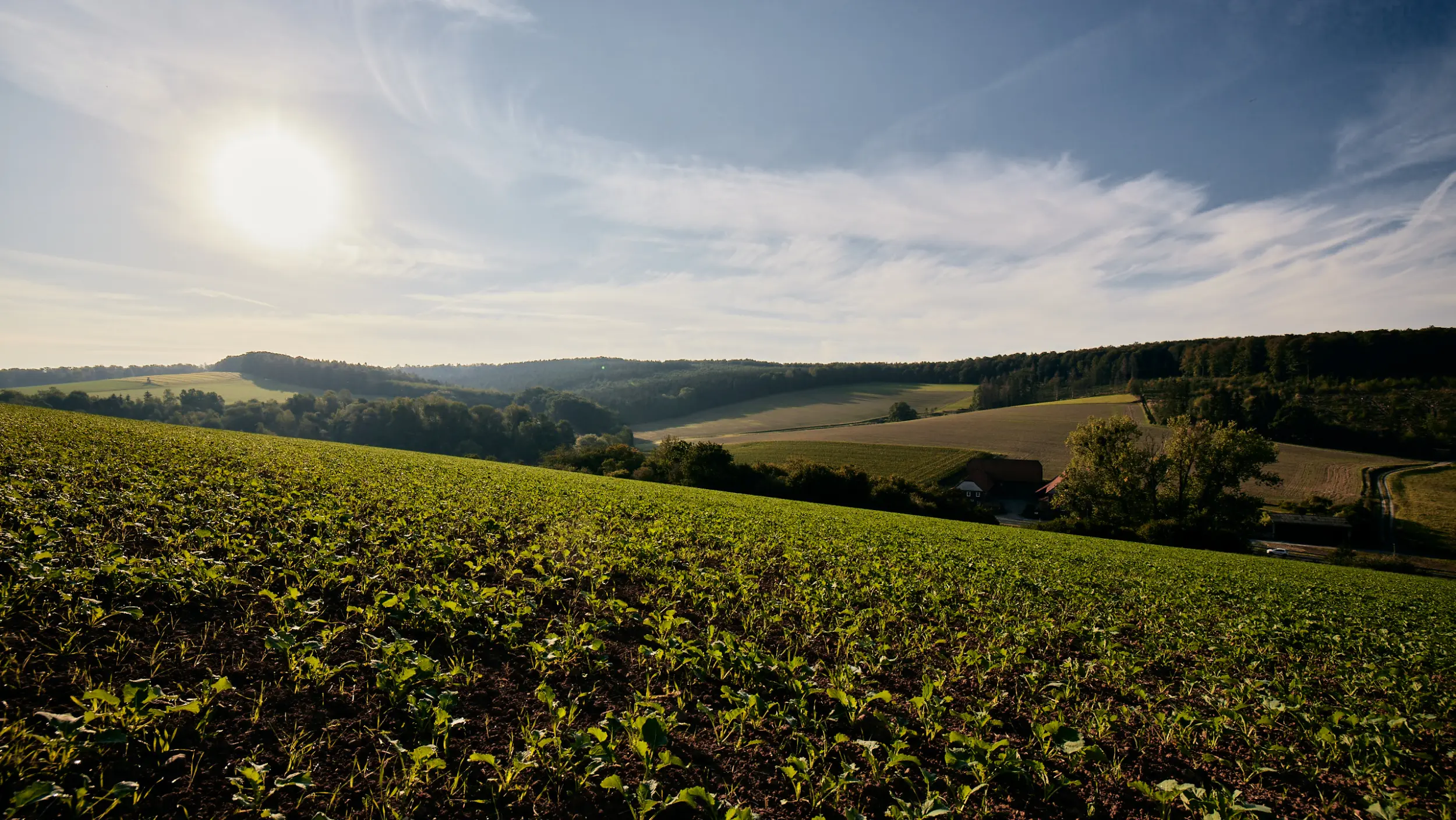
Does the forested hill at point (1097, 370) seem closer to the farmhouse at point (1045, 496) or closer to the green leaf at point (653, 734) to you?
the farmhouse at point (1045, 496)

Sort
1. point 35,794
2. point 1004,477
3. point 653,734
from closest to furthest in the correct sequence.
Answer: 1. point 35,794
2. point 653,734
3. point 1004,477

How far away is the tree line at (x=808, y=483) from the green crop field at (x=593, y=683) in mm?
40054

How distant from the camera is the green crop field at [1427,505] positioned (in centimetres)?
4994

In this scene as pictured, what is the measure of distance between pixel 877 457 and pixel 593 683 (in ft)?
244

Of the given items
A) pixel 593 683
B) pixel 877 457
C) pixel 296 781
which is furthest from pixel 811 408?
pixel 296 781

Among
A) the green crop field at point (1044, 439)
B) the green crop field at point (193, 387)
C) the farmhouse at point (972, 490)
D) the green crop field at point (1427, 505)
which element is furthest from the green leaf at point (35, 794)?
the green crop field at point (193, 387)

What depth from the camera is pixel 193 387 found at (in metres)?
123

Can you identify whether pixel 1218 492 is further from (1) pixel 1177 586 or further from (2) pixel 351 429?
(2) pixel 351 429

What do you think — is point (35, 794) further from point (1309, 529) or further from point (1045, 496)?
point (1309, 529)

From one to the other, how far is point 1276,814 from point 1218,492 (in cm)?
5813

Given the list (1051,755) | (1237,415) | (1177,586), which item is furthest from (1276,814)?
(1237,415)

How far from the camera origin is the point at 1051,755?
521 centimetres

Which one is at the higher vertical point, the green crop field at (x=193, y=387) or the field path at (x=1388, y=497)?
the green crop field at (x=193, y=387)

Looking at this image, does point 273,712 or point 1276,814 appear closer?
point 273,712
